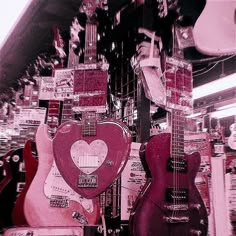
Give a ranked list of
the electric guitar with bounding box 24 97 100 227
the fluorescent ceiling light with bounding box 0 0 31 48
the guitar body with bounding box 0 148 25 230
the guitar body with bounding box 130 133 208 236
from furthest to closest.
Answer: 1. the fluorescent ceiling light with bounding box 0 0 31 48
2. the guitar body with bounding box 0 148 25 230
3. the electric guitar with bounding box 24 97 100 227
4. the guitar body with bounding box 130 133 208 236

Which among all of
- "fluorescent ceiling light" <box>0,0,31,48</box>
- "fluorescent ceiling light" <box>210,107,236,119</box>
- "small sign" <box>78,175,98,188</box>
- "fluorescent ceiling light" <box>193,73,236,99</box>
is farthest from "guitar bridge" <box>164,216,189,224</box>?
"fluorescent ceiling light" <box>0,0,31,48</box>

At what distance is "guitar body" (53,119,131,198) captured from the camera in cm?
143

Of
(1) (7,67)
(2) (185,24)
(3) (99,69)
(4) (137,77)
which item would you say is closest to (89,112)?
(3) (99,69)

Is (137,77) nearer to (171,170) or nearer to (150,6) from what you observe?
(150,6)

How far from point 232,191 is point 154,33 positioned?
35.2 inches

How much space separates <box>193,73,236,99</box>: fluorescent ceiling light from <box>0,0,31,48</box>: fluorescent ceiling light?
3.89ft

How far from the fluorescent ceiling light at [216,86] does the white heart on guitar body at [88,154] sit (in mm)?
969

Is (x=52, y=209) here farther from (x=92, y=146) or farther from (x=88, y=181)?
(x=92, y=146)

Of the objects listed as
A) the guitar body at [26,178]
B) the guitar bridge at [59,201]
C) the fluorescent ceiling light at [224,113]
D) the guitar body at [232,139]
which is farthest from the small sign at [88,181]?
the fluorescent ceiling light at [224,113]

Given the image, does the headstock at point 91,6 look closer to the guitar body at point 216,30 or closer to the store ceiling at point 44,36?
the store ceiling at point 44,36

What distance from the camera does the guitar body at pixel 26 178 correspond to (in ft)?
4.93

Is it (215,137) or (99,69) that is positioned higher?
(99,69)

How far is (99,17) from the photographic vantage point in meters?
1.85

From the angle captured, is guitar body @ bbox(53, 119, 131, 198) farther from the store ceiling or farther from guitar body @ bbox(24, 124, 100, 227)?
the store ceiling
